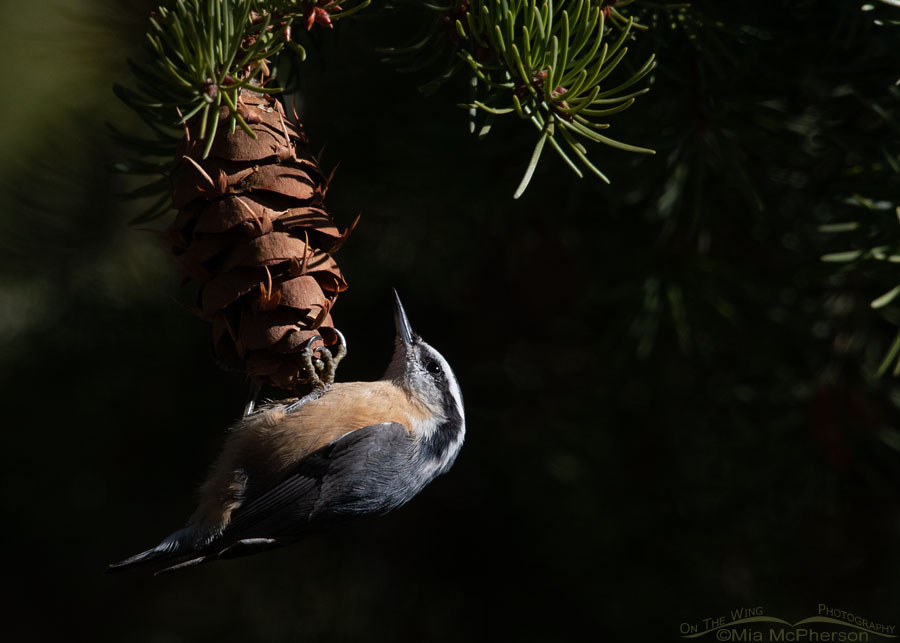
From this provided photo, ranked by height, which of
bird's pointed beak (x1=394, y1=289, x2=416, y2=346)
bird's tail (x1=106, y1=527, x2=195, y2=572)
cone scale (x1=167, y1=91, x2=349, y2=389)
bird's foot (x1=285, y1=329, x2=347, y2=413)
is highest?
cone scale (x1=167, y1=91, x2=349, y2=389)

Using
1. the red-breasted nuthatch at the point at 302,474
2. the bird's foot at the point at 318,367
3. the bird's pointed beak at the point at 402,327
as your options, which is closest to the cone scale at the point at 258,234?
the bird's foot at the point at 318,367

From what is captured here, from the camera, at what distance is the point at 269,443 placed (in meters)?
1.24

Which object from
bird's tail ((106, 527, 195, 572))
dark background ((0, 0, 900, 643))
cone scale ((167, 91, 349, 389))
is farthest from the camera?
dark background ((0, 0, 900, 643))

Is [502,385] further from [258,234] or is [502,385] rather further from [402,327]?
[258,234]

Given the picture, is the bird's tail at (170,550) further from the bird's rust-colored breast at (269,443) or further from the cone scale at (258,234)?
the cone scale at (258,234)

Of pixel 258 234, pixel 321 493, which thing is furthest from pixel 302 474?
pixel 258 234

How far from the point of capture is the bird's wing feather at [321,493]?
1.17 m

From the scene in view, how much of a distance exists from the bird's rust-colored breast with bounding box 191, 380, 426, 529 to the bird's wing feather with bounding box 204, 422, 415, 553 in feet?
0.07

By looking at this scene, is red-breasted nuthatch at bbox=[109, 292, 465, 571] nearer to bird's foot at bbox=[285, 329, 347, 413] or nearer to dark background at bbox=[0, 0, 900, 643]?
bird's foot at bbox=[285, 329, 347, 413]

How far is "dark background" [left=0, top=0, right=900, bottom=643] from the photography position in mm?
1291

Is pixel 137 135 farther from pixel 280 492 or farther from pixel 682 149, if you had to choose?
pixel 682 149

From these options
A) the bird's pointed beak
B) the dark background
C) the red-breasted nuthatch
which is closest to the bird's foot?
the red-breasted nuthatch

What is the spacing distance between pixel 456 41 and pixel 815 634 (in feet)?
4.34

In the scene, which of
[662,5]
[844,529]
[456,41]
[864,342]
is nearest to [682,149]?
[662,5]
